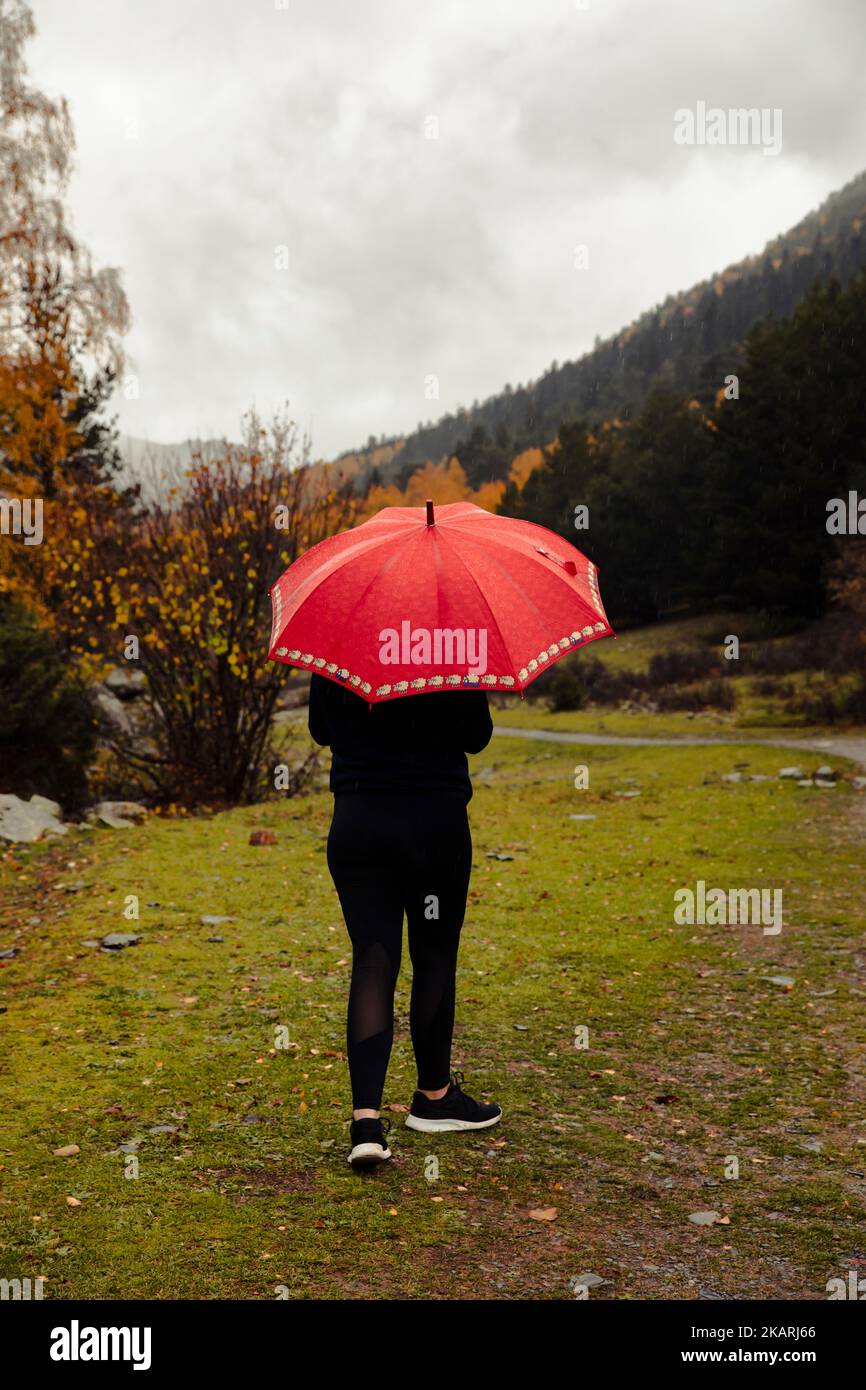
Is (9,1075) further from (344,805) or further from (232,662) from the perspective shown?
(232,662)

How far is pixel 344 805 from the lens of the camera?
147 inches

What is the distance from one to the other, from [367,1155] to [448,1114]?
1.76 ft

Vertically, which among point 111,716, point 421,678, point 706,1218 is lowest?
point 706,1218

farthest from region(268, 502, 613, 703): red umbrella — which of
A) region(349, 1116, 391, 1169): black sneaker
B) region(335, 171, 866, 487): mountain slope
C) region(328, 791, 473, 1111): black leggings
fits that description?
region(335, 171, 866, 487): mountain slope

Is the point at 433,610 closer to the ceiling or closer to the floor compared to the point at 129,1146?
closer to the ceiling

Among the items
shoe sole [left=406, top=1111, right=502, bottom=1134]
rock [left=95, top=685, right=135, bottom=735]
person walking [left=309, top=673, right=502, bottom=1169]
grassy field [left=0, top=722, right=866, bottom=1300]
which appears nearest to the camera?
grassy field [left=0, top=722, right=866, bottom=1300]

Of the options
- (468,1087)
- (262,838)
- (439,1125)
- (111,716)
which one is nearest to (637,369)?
(111,716)

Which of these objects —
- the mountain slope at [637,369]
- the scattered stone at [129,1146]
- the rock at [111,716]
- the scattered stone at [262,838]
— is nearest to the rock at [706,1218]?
the scattered stone at [129,1146]

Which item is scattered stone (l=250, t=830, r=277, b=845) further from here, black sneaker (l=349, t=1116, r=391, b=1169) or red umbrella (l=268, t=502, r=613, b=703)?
red umbrella (l=268, t=502, r=613, b=703)

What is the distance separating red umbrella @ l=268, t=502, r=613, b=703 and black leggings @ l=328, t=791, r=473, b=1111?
54 centimetres

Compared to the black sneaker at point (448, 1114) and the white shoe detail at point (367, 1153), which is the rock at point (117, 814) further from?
the white shoe detail at point (367, 1153)

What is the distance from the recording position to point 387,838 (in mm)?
3678

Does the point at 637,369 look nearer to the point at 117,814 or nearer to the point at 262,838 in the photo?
the point at 117,814

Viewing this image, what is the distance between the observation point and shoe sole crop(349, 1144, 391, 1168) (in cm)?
373
